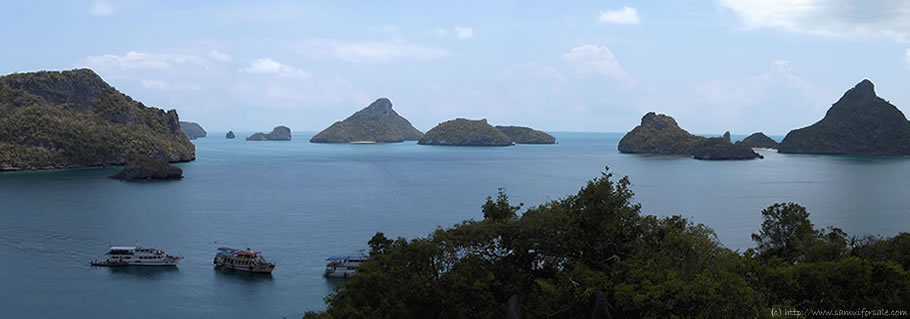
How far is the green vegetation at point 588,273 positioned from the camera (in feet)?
65.5

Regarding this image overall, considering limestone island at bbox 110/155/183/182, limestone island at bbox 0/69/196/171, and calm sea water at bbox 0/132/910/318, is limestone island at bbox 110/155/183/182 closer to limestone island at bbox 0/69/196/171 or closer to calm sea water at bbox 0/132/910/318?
calm sea water at bbox 0/132/910/318

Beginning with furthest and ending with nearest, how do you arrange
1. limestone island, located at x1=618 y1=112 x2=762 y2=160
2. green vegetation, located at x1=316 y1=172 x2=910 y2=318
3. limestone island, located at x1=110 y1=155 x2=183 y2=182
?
limestone island, located at x1=618 y1=112 x2=762 y2=160, limestone island, located at x1=110 y1=155 x2=183 y2=182, green vegetation, located at x1=316 y1=172 x2=910 y2=318

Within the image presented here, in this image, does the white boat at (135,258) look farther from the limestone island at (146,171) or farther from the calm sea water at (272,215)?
the limestone island at (146,171)

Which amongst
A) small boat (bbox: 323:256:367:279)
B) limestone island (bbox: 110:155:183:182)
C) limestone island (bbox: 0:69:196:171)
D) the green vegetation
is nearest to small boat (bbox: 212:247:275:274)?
small boat (bbox: 323:256:367:279)

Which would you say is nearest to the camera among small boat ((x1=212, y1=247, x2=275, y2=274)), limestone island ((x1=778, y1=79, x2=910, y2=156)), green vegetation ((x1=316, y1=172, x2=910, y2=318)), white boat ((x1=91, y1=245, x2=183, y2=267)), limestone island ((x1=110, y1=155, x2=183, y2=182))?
green vegetation ((x1=316, y1=172, x2=910, y2=318))

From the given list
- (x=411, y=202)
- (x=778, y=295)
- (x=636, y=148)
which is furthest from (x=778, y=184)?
(x=636, y=148)

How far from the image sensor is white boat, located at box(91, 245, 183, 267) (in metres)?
44.5

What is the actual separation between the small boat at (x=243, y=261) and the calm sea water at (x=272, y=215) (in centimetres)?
88

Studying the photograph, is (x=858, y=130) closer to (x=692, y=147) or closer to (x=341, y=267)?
(x=692, y=147)

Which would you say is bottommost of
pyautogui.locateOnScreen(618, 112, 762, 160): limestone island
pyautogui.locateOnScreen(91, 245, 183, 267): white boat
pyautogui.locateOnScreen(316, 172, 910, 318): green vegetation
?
pyautogui.locateOnScreen(91, 245, 183, 267): white boat

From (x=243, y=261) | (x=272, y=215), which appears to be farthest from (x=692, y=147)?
(x=243, y=261)

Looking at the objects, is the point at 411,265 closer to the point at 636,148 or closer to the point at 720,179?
the point at 720,179

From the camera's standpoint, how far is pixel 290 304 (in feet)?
120

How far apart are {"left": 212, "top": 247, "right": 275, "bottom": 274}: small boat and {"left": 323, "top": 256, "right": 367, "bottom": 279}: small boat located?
4.41 meters
